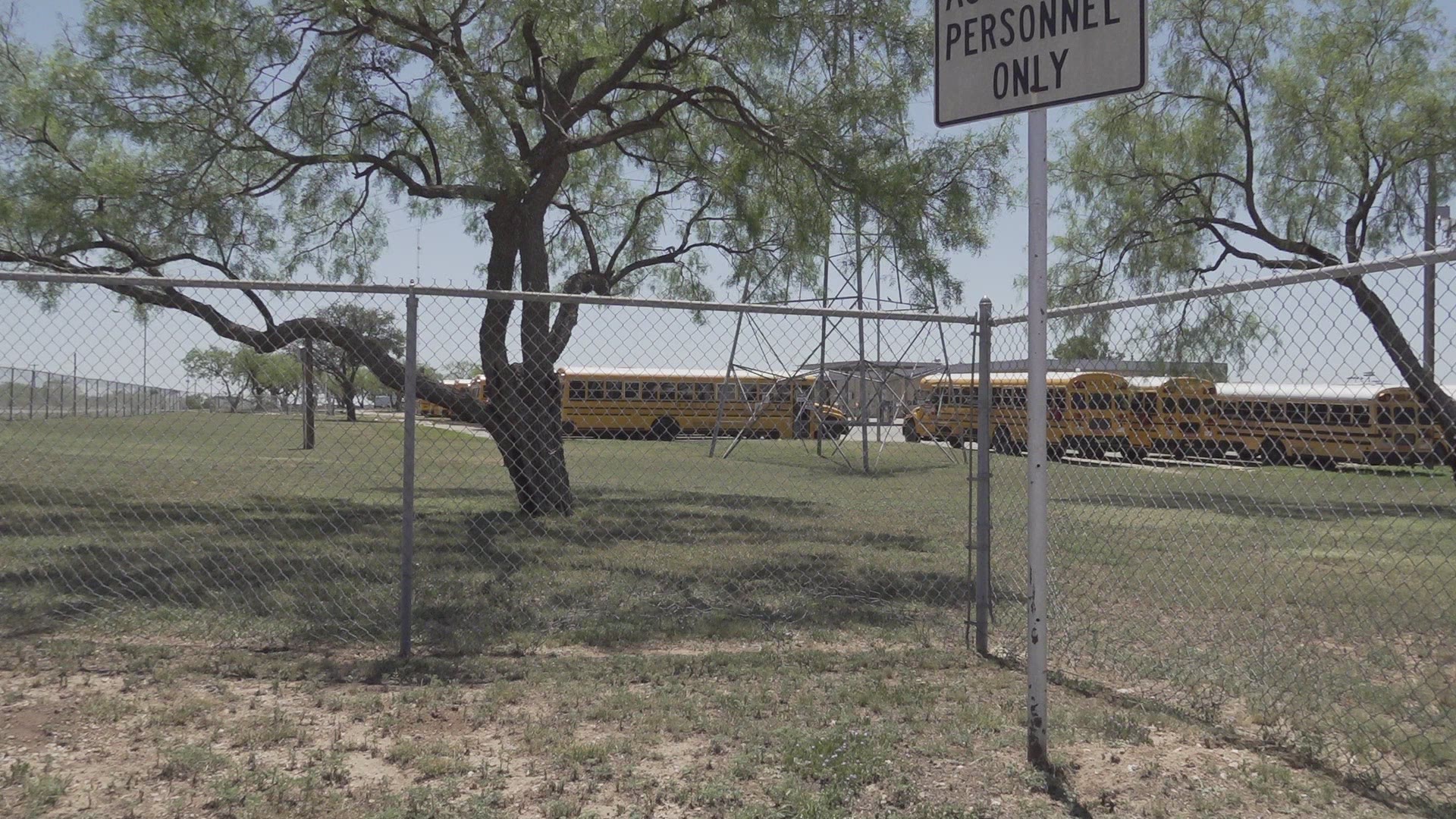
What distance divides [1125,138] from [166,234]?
14.1m

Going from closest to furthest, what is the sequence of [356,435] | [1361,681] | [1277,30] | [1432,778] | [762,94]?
[1432,778]
[1361,681]
[356,435]
[762,94]
[1277,30]

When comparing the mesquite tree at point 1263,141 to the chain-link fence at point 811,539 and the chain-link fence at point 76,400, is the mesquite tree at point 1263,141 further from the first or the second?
the chain-link fence at point 76,400

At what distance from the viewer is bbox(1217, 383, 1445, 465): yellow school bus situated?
605 centimetres

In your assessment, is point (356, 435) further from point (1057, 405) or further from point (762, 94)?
point (1057, 405)

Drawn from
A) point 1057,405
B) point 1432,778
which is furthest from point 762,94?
point 1057,405

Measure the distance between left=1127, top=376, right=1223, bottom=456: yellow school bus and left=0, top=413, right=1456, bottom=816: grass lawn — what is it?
97cm

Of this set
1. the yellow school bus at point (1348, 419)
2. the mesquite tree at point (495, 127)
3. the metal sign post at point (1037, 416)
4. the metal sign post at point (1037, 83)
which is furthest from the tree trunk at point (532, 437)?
the metal sign post at point (1037, 416)

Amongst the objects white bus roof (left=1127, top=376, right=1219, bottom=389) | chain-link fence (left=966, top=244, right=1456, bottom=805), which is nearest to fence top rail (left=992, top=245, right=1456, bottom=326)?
chain-link fence (left=966, top=244, right=1456, bottom=805)

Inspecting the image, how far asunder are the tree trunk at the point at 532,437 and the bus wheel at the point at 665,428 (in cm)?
980

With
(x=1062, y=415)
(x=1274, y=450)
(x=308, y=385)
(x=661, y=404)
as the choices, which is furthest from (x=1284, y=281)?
(x=661, y=404)

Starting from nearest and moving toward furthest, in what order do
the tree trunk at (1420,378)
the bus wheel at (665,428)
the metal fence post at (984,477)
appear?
the tree trunk at (1420,378) < the metal fence post at (984,477) < the bus wheel at (665,428)

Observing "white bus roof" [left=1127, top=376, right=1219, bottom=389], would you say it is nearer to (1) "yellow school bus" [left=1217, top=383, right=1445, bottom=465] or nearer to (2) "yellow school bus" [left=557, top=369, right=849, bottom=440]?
(1) "yellow school bus" [left=1217, top=383, right=1445, bottom=465]

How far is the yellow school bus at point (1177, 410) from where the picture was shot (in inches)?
322

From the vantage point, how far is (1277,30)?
58.9ft
